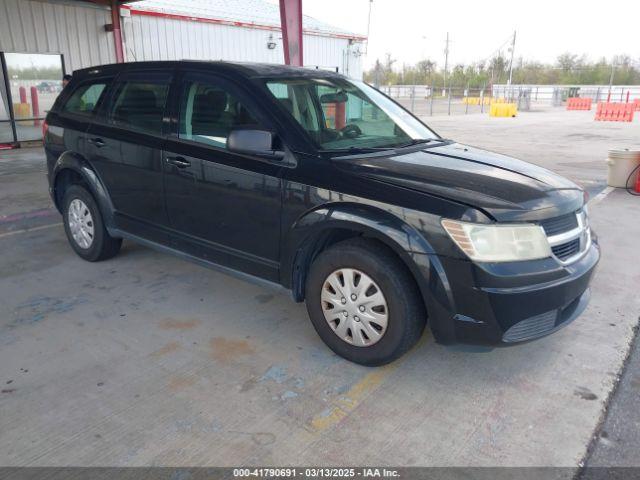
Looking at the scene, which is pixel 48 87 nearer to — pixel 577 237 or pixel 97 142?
pixel 97 142

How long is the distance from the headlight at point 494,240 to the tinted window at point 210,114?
4.99 ft

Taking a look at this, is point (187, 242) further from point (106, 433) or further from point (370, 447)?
point (370, 447)

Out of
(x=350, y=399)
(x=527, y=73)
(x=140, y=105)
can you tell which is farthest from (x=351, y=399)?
(x=527, y=73)

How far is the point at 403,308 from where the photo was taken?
2.85 metres

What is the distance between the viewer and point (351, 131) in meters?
3.65

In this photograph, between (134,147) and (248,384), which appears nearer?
(248,384)

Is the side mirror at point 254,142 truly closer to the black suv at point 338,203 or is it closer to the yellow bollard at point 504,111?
the black suv at point 338,203

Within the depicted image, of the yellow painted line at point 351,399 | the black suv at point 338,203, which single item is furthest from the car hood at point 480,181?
the yellow painted line at point 351,399

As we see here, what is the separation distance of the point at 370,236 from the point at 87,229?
293 cm

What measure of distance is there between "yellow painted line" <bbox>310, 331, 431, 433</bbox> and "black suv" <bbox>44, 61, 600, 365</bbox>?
12 cm

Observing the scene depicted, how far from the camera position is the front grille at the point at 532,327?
9.05ft

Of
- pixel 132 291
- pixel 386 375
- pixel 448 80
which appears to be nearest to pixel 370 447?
pixel 386 375

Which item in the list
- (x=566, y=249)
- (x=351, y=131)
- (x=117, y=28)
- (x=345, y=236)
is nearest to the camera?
(x=566, y=249)

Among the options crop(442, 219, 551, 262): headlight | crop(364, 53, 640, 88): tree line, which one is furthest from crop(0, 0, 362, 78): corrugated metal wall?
crop(364, 53, 640, 88): tree line
